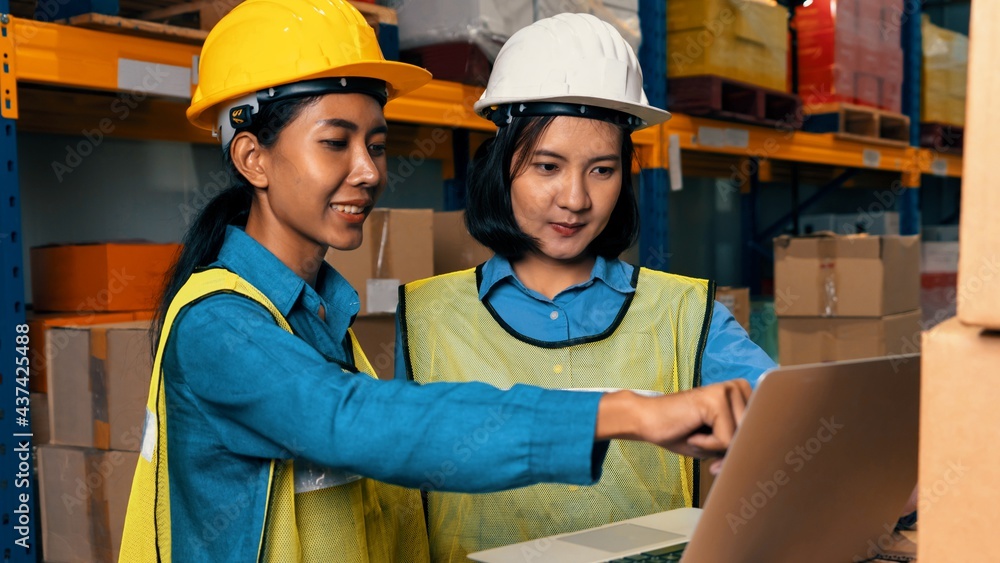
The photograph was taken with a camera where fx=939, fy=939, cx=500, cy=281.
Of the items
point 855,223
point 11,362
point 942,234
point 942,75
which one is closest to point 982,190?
point 11,362

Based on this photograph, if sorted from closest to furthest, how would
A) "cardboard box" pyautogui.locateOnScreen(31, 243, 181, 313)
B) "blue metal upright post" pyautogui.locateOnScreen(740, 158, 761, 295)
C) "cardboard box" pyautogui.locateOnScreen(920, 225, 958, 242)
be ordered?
"cardboard box" pyautogui.locateOnScreen(31, 243, 181, 313), "cardboard box" pyautogui.locateOnScreen(920, 225, 958, 242), "blue metal upright post" pyautogui.locateOnScreen(740, 158, 761, 295)

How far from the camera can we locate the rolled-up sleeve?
861 millimetres

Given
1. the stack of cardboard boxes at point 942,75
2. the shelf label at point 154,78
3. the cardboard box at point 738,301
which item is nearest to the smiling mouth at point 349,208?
the shelf label at point 154,78

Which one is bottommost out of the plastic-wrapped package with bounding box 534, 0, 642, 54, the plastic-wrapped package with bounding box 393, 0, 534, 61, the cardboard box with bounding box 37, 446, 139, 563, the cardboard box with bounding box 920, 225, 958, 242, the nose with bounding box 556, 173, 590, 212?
the cardboard box with bounding box 37, 446, 139, 563

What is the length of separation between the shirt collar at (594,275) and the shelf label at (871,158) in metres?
3.93

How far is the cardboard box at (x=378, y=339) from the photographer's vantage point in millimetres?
2684

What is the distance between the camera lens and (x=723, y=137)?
4.18 meters

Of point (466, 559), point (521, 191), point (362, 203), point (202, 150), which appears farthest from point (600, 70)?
point (202, 150)

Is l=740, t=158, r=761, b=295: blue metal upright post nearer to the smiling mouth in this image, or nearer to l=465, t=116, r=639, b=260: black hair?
l=465, t=116, r=639, b=260: black hair

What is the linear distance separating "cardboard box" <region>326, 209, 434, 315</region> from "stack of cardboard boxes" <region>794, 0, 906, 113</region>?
2831 mm

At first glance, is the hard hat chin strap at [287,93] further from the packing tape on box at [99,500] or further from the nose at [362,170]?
the packing tape on box at [99,500]

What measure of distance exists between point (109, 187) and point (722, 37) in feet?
8.27

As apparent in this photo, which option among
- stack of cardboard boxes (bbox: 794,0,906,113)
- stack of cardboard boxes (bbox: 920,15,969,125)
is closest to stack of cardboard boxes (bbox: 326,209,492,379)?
stack of cardboard boxes (bbox: 794,0,906,113)

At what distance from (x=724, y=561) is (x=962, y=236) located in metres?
0.37
